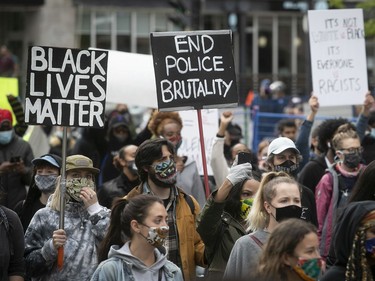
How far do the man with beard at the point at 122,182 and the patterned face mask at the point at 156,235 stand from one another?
148 inches

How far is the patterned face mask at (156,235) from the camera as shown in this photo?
23.4 feet

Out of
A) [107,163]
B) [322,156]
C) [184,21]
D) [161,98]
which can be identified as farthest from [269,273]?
[184,21]

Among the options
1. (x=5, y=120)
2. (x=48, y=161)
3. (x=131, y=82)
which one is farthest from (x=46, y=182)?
(x=131, y=82)

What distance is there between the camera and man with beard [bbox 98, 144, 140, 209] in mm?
11070

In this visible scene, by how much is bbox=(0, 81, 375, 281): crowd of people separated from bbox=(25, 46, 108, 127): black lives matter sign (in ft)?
1.09

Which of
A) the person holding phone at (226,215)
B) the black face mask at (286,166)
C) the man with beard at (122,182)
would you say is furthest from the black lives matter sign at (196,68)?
the man with beard at (122,182)

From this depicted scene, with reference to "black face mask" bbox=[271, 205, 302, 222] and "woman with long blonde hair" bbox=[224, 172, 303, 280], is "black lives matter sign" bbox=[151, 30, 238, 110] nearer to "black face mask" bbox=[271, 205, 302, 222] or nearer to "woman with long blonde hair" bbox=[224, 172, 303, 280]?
"woman with long blonde hair" bbox=[224, 172, 303, 280]

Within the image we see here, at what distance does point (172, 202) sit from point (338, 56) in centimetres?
456

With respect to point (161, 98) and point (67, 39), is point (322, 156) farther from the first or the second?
Result: point (67, 39)

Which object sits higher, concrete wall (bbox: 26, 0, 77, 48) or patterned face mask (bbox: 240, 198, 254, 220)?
concrete wall (bbox: 26, 0, 77, 48)

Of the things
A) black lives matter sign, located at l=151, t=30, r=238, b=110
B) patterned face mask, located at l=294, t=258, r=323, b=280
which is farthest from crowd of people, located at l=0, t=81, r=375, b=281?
black lives matter sign, located at l=151, t=30, r=238, b=110

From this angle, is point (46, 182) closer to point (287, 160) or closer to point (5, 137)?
point (287, 160)

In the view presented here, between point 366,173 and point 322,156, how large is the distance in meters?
3.55

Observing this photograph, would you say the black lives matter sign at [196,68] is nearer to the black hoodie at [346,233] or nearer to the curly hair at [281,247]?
the black hoodie at [346,233]
